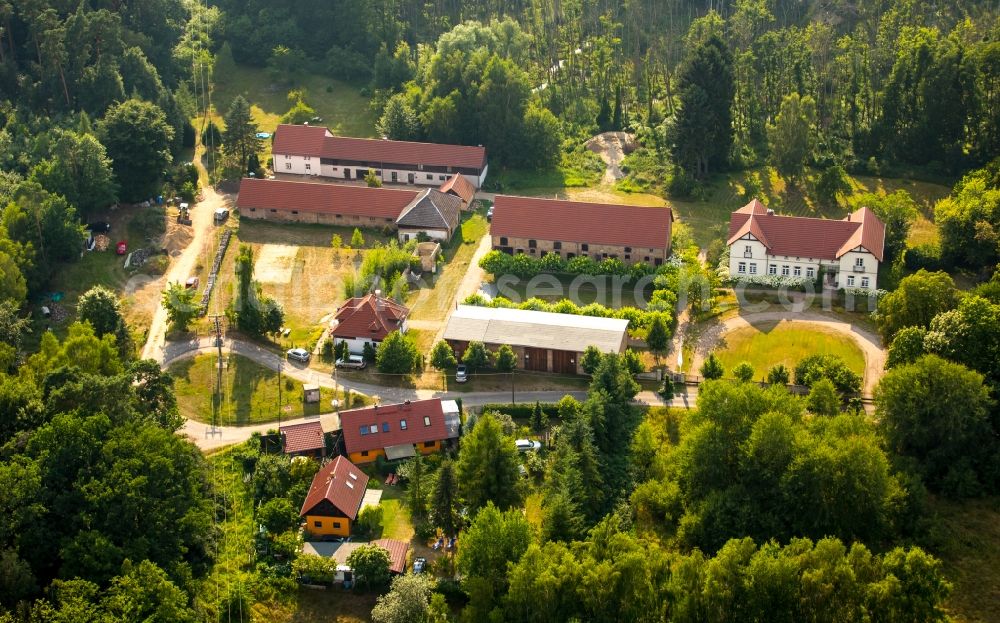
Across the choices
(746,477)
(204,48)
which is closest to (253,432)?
(746,477)

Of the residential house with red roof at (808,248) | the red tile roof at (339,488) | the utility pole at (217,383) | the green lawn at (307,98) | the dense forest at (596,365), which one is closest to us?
the dense forest at (596,365)

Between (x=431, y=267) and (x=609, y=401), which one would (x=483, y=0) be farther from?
(x=609, y=401)

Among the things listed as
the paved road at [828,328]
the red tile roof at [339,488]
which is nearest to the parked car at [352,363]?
the red tile roof at [339,488]

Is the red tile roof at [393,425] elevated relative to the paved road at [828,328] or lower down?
lower down

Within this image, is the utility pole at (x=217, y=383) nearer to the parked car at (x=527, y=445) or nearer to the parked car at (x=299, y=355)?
the parked car at (x=299, y=355)

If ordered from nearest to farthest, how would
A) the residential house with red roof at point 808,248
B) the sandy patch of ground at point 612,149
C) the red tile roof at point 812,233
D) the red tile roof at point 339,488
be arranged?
the red tile roof at point 339,488, the residential house with red roof at point 808,248, the red tile roof at point 812,233, the sandy patch of ground at point 612,149

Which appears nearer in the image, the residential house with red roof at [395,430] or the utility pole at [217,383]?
the residential house with red roof at [395,430]
